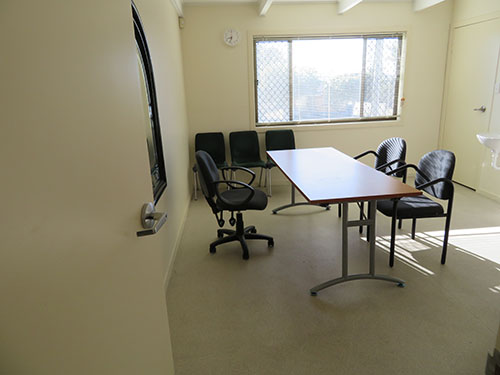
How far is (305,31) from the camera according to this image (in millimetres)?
4922

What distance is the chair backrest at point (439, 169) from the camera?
9.25ft

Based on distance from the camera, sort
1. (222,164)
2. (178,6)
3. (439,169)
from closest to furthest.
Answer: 1. (439,169)
2. (178,6)
3. (222,164)

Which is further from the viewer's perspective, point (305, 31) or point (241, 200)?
point (305, 31)

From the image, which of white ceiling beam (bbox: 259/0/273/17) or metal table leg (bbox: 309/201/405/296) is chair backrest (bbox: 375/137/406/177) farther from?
white ceiling beam (bbox: 259/0/273/17)

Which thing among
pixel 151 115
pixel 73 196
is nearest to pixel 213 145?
pixel 151 115

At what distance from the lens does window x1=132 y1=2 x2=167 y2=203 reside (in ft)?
7.77

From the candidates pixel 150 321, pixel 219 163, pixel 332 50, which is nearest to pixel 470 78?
pixel 332 50

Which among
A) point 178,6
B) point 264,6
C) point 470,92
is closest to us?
point 178,6

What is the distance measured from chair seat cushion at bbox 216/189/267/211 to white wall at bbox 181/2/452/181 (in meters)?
2.14

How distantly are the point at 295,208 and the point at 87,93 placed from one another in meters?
3.64

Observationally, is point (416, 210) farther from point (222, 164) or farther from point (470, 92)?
point (470, 92)

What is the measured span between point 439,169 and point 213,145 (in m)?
3.00

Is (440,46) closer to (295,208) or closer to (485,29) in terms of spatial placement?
(485,29)

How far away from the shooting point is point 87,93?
32.6 inches
